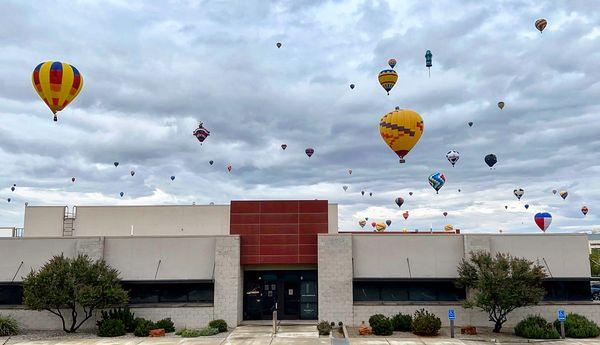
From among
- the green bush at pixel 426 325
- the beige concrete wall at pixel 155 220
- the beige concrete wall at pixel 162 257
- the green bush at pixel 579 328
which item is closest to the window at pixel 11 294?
the beige concrete wall at pixel 162 257

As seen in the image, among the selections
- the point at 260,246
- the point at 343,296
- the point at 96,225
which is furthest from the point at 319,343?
the point at 96,225

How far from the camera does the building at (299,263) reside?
3077 cm

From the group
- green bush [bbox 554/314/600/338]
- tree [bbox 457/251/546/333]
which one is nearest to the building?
green bush [bbox 554/314/600/338]

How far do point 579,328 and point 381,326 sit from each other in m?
10.4

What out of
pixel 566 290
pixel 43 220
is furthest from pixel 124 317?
pixel 566 290

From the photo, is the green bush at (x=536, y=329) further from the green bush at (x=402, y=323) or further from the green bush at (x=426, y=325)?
the green bush at (x=402, y=323)

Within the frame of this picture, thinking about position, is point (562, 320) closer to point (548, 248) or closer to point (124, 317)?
point (548, 248)

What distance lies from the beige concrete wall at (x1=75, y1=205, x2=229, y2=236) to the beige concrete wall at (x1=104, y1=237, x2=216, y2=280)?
11089 mm

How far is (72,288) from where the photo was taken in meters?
27.6

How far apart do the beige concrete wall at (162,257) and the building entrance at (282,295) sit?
3.36 m

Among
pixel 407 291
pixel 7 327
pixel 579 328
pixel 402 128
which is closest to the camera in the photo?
pixel 579 328

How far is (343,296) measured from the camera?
3097cm

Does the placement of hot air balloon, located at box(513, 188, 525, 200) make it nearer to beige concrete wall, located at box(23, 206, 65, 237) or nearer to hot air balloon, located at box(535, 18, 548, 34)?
hot air balloon, located at box(535, 18, 548, 34)

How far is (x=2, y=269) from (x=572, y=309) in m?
33.5
